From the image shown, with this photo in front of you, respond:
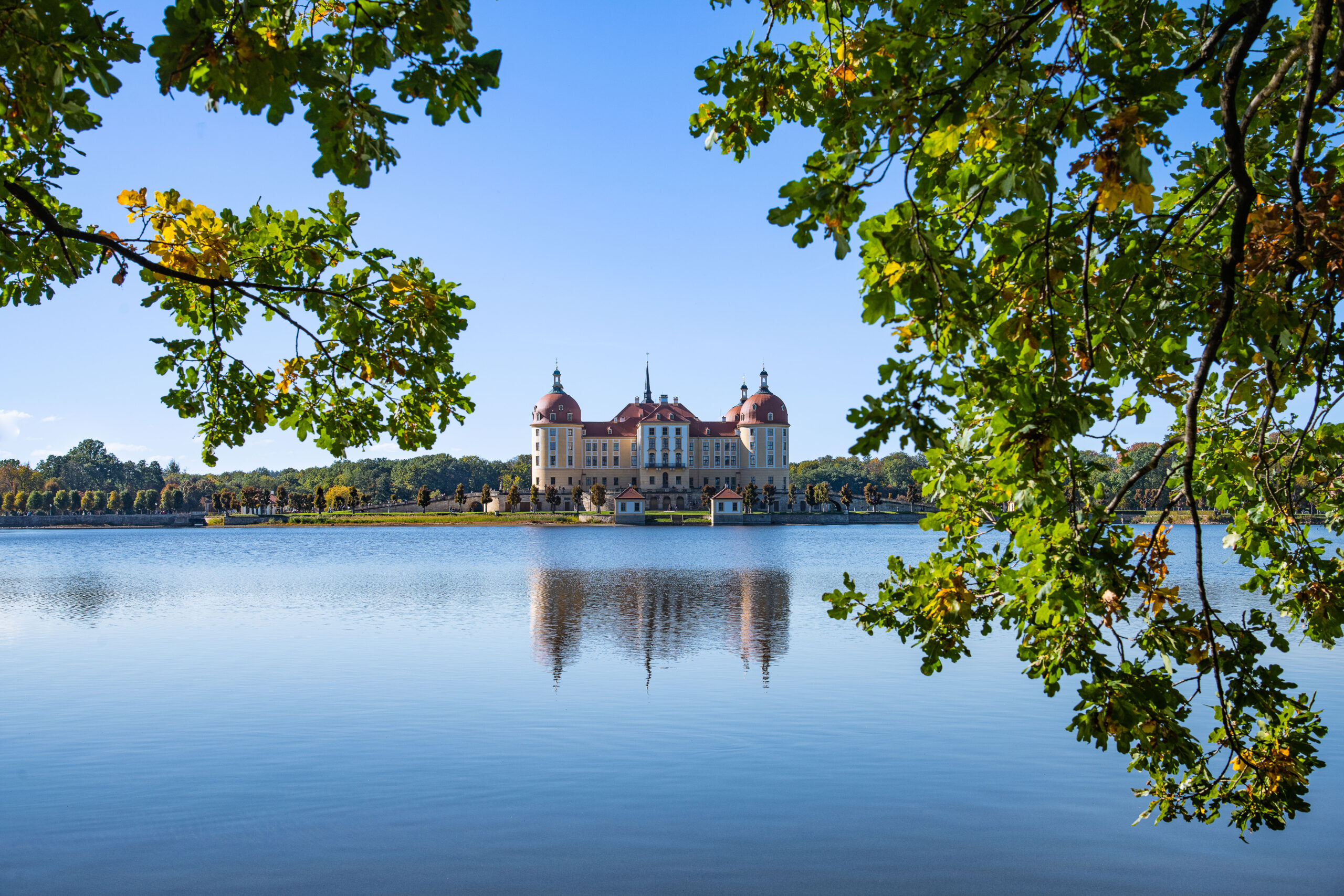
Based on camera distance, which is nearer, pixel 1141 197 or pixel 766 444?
pixel 1141 197

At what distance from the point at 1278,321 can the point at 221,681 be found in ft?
37.2

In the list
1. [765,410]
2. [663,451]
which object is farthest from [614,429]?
[765,410]

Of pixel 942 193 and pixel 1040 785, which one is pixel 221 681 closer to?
pixel 1040 785

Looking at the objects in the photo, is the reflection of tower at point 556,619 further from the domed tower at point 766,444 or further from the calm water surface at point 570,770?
the domed tower at point 766,444

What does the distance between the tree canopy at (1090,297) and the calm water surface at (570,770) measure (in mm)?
2923

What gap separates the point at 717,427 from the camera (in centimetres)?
9888

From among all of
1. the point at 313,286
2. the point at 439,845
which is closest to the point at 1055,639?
the point at 313,286

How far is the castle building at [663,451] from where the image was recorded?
9544 cm

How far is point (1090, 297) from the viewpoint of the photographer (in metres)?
2.66

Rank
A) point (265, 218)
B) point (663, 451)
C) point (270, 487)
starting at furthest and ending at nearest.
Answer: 1. point (270, 487)
2. point (663, 451)
3. point (265, 218)

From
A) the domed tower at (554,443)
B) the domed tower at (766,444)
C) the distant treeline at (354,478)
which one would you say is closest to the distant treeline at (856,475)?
the distant treeline at (354,478)

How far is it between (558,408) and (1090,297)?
94.9m

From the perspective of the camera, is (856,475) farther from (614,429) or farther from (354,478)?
(354,478)

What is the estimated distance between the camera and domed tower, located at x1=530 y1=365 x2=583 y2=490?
9581cm
